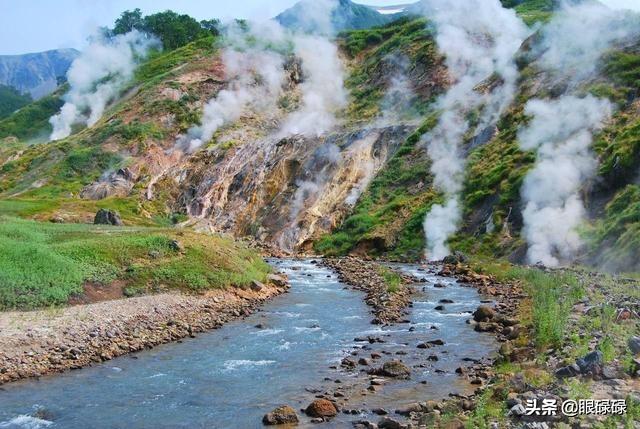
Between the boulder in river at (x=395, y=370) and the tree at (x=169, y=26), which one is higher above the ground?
the tree at (x=169, y=26)

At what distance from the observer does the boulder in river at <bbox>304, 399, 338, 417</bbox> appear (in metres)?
14.9

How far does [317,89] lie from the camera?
92500 millimetres

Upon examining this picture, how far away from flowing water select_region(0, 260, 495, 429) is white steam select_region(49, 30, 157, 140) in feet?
278

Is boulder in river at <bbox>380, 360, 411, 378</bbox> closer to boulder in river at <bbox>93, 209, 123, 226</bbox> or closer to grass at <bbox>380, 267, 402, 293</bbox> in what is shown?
grass at <bbox>380, 267, 402, 293</bbox>

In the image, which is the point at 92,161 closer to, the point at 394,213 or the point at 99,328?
the point at 394,213

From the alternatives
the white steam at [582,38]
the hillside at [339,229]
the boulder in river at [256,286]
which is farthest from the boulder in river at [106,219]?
the white steam at [582,38]

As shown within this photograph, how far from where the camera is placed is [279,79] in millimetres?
92875

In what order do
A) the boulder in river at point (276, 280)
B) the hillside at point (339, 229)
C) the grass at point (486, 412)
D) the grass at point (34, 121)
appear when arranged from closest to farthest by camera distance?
1. the grass at point (486, 412)
2. the hillside at point (339, 229)
3. the boulder in river at point (276, 280)
4. the grass at point (34, 121)

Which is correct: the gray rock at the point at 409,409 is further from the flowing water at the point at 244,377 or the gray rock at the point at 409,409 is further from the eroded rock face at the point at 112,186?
the eroded rock face at the point at 112,186

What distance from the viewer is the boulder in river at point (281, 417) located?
14.6 meters

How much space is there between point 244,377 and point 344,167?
49.8 metres

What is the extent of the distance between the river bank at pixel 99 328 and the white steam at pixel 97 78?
8020 cm

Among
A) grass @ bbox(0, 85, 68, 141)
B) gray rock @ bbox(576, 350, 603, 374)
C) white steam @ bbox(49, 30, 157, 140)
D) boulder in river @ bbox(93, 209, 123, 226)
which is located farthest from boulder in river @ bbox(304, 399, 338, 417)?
grass @ bbox(0, 85, 68, 141)

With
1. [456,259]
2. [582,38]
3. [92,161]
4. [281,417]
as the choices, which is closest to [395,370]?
[281,417]
